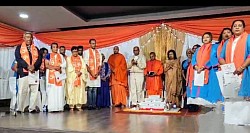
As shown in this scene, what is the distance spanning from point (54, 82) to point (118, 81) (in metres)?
1.51

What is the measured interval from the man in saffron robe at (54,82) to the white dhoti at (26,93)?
24 centimetres

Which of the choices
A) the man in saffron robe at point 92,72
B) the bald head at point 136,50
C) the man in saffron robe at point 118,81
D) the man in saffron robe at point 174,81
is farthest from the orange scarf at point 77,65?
the man in saffron robe at point 174,81

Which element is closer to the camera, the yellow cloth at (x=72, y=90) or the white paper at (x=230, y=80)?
the white paper at (x=230, y=80)

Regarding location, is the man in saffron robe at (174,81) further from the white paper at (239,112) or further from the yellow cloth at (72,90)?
the white paper at (239,112)

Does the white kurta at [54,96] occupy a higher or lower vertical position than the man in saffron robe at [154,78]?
lower

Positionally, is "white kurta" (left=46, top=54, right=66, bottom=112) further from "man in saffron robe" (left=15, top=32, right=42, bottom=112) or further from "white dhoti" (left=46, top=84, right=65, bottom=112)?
"man in saffron robe" (left=15, top=32, right=42, bottom=112)

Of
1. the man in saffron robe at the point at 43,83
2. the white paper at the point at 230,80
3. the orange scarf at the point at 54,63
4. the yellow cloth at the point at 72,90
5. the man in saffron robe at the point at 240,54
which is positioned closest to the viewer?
the man in saffron robe at the point at 240,54

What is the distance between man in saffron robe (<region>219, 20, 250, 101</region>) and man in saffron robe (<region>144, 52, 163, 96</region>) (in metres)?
2.23

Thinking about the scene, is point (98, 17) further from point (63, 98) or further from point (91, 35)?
point (63, 98)

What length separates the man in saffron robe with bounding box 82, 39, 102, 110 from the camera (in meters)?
5.26

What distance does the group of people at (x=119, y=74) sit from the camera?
3.81 meters

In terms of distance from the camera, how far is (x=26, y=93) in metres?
4.59

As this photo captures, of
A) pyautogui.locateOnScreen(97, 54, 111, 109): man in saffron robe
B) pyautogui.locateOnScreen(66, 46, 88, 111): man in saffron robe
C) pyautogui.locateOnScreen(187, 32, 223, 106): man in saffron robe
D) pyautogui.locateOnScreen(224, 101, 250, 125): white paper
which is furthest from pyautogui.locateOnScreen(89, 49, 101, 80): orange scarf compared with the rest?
pyautogui.locateOnScreen(224, 101, 250, 125): white paper

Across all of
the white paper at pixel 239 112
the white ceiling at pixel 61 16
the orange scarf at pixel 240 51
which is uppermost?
the white ceiling at pixel 61 16
